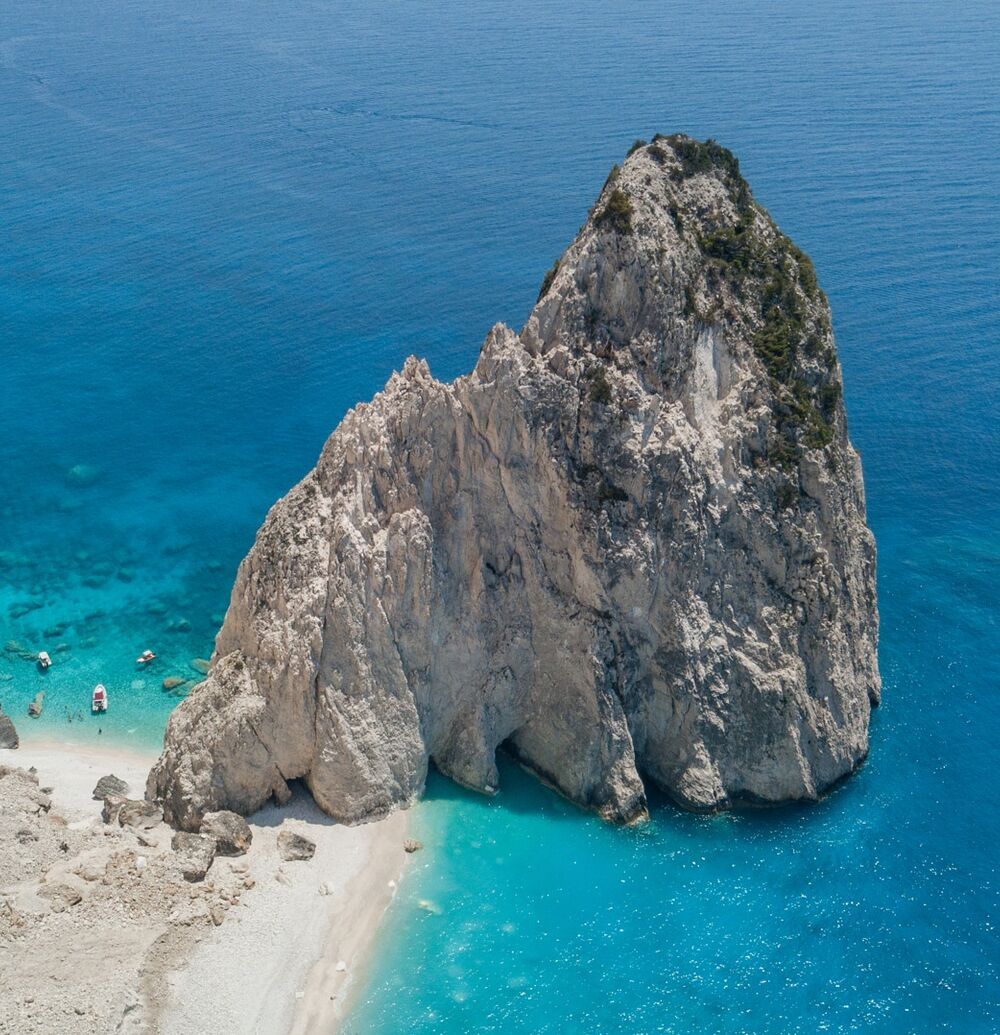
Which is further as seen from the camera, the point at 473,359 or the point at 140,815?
the point at 473,359

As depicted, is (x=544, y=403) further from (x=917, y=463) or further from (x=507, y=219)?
(x=507, y=219)

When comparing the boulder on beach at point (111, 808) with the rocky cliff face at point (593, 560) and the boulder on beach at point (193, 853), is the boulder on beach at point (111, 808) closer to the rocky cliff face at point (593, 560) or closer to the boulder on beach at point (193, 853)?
the rocky cliff face at point (593, 560)

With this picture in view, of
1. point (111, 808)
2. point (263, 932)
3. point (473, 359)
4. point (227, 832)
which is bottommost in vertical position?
point (263, 932)

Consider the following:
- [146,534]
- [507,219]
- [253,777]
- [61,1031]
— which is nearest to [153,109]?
[507,219]

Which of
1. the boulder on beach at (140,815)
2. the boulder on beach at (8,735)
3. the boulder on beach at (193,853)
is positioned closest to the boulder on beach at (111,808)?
the boulder on beach at (140,815)

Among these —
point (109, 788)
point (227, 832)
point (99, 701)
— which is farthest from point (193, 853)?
point (99, 701)

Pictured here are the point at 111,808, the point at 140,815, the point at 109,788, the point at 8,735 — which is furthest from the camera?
the point at 8,735

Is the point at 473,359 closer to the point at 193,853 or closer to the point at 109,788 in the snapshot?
the point at 109,788

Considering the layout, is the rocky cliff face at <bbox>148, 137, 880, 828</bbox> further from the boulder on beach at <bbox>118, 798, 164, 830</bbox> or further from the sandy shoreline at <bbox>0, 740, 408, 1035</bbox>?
the sandy shoreline at <bbox>0, 740, 408, 1035</bbox>
